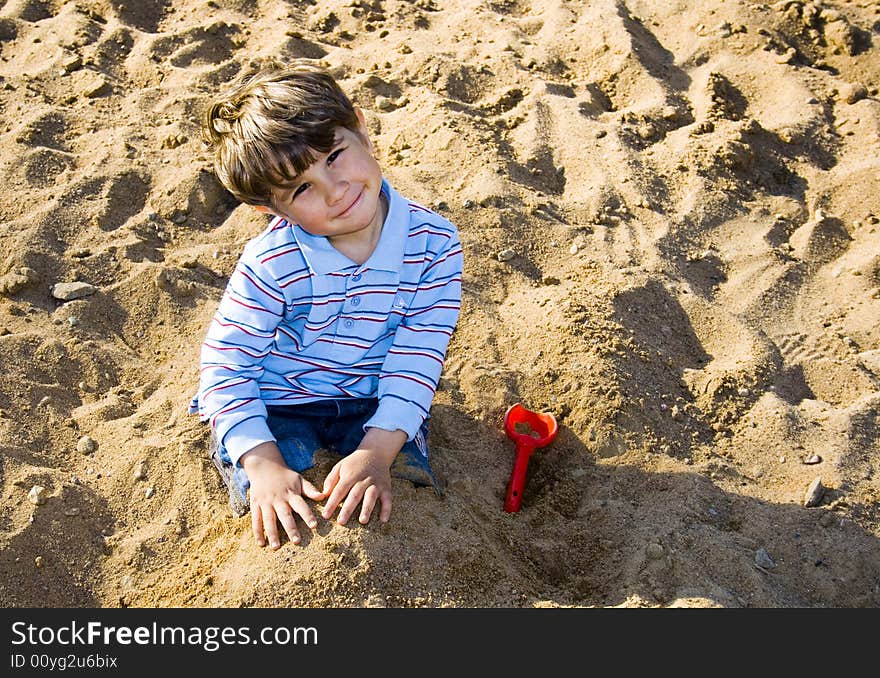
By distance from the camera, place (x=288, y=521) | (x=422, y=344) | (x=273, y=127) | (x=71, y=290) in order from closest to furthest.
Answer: (x=273, y=127)
(x=288, y=521)
(x=422, y=344)
(x=71, y=290)

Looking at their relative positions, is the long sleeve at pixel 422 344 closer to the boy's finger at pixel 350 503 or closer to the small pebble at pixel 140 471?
the boy's finger at pixel 350 503

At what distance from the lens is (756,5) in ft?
14.3

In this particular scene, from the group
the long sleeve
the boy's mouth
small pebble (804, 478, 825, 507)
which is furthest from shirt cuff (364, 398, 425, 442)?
small pebble (804, 478, 825, 507)

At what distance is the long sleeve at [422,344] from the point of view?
94.6 inches

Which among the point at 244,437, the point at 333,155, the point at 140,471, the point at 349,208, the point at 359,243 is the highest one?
the point at 333,155

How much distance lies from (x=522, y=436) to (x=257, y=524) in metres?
0.83

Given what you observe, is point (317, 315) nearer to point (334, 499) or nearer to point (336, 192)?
point (336, 192)

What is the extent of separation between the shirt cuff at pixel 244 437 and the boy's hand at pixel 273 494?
14 mm

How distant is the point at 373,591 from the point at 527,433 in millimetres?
844

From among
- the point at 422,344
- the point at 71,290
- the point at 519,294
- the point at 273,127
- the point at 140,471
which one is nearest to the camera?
the point at 273,127

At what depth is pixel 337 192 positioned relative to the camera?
7.07 ft

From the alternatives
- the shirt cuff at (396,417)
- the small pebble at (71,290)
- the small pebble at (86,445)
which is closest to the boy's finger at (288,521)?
the shirt cuff at (396,417)

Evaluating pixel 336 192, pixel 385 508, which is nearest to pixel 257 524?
pixel 385 508
